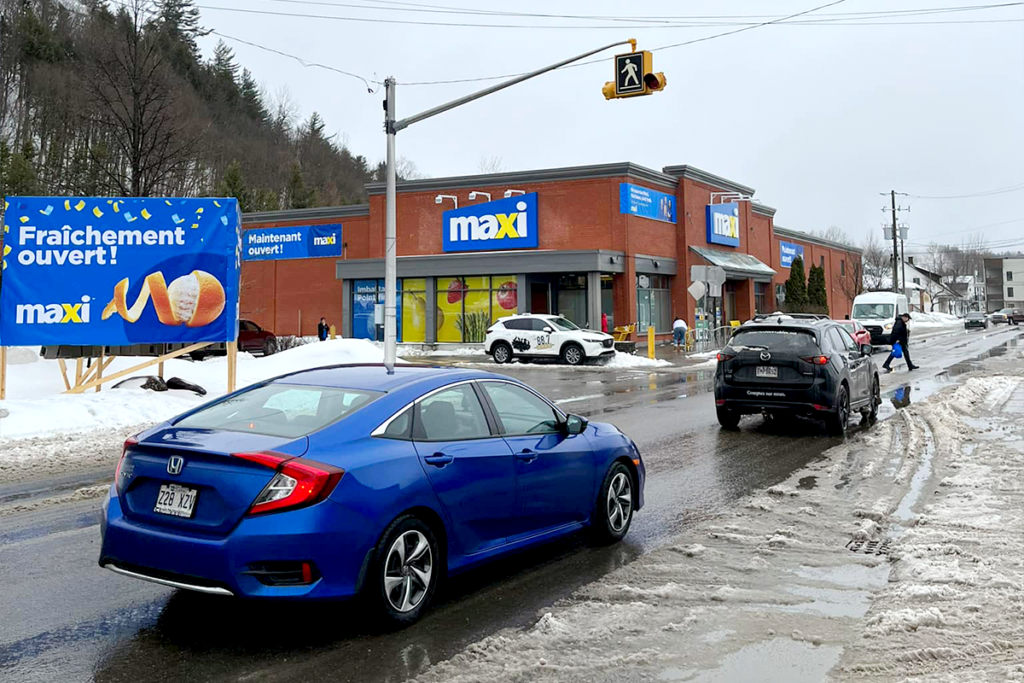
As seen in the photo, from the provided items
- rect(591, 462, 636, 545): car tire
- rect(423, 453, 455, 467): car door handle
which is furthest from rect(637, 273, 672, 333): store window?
rect(423, 453, 455, 467): car door handle

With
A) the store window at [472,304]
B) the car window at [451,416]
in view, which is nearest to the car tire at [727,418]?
the car window at [451,416]

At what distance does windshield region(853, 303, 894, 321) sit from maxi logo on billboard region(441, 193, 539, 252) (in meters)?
17.1

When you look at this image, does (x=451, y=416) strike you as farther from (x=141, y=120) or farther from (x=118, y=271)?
(x=141, y=120)

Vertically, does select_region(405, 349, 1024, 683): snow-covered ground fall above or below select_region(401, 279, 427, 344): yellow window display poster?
below

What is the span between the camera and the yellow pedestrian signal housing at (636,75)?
52.9ft

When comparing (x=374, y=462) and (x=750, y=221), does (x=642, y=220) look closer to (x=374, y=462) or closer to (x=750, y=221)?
(x=750, y=221)

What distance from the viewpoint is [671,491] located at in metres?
8.62

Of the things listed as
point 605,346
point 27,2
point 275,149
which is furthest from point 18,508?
point 275,149

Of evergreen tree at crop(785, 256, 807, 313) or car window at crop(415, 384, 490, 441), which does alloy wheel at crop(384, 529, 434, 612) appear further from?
evergreen tree at crop(785, 256, 807, 313)

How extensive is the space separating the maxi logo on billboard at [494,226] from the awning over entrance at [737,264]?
29.5 ft

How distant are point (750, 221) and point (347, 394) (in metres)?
49.0

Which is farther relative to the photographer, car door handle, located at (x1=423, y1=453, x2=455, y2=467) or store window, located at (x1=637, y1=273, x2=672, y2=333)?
store window, located at (x1=637, y1=273, x2=672, y2=333)

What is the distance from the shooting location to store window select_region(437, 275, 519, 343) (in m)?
39.2

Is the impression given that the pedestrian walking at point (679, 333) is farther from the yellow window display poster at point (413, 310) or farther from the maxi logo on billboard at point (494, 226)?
the yellow window display poster at point (413, 310)
